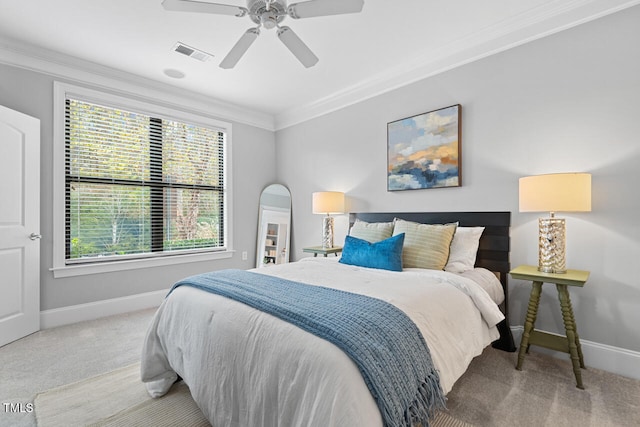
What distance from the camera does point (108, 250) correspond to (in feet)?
11.1

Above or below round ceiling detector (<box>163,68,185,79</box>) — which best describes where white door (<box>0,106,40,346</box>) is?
below

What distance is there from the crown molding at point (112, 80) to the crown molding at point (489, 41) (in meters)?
1.56

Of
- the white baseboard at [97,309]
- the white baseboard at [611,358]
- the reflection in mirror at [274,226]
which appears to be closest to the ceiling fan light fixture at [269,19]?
the reflection in mirror at [274,226]

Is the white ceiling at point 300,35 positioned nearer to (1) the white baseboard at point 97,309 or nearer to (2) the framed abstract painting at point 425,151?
(2) the framed abstract painting at point 425,151

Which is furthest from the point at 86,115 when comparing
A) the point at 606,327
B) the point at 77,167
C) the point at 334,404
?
the point at 606,327

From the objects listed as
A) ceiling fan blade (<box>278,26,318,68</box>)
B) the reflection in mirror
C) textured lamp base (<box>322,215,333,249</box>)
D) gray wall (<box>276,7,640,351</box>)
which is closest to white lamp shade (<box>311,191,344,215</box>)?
textured lamp base (<box>322,215,333,249</box>)

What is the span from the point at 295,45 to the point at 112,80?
2413 mm

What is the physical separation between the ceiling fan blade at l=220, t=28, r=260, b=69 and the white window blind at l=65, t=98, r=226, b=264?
1919 mm

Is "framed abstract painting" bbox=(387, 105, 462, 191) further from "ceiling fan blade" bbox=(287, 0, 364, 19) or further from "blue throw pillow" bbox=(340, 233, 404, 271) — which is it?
"ceiling fan blade" bbox=(287, 0, 364, 19)

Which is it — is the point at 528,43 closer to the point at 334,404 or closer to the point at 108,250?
the point at 334,404

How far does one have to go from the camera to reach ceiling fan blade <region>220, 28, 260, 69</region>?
199 centimetres

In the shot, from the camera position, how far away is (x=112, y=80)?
10.8 ft

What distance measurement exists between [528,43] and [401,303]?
93.3 inches

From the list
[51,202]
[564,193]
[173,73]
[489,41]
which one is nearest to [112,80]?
[173,73]
